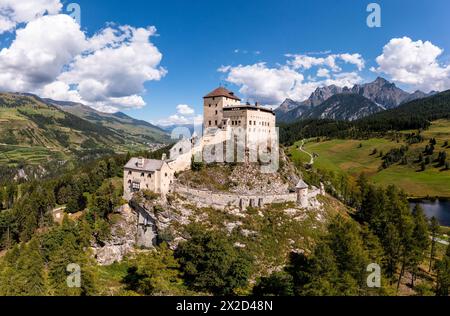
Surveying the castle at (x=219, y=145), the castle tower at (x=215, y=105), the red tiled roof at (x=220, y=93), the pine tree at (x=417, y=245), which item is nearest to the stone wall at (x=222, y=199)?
the castle at (x=219, y=145)

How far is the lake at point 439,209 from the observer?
11725 cm

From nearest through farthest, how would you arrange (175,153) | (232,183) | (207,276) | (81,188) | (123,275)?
(207,276) < (123,275) < (232,183) < (175,153) < (81,188)

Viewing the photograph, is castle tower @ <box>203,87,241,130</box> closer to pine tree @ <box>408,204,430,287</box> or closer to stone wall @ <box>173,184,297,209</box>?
stone wall @ <box>173,184,297,209</box>

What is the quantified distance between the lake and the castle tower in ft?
280

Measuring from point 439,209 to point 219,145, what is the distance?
102 m

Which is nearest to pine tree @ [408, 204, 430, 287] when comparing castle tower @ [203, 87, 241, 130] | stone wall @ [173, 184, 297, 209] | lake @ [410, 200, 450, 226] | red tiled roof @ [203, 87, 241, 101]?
stone wall @ [173, 184, 297, 209]

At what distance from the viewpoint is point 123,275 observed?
62.6m

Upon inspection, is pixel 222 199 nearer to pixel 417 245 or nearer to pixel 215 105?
pixel 215 105

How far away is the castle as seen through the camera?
7312 cm

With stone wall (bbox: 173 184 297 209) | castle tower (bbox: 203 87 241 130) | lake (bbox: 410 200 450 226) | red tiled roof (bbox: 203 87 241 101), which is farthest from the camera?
lake (bbox: 410 200 450 226)

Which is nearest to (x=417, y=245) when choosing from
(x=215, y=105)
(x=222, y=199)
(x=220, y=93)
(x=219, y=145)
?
(x=222, y=199)

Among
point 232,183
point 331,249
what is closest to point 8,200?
point 232,183
